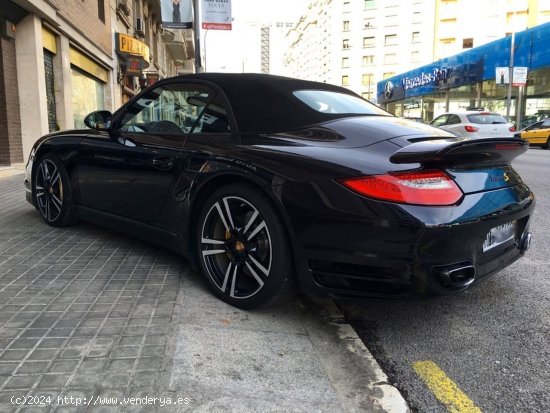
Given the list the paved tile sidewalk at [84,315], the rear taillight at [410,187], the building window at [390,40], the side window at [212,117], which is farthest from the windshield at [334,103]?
the building window at [390,40]

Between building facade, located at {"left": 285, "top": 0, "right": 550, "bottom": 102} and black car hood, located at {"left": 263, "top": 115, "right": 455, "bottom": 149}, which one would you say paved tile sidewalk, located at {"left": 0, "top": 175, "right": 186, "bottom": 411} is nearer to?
black car hood, located at {"left": 263, "top": 115, "right": 455, "bottom": 149}

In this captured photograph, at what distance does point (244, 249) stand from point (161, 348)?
748mm

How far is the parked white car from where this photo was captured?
47.4ft

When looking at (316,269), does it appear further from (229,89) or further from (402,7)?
(402,7)

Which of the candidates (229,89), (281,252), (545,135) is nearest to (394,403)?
(281,252)

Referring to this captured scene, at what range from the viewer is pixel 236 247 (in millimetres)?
2834

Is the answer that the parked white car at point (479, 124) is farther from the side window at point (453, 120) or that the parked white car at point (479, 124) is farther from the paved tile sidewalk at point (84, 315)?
the paved tile sidewalk at point (84, 315)

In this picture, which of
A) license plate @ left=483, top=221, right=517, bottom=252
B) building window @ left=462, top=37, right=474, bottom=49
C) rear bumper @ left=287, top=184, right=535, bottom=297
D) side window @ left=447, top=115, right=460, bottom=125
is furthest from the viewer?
building window @ left=462, top=37, right=474, bottom=49

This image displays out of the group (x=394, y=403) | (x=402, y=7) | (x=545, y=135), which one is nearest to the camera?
(x=394, y=403)

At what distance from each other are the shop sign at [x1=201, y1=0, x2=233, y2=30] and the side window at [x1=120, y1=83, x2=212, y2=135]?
976 centimetres

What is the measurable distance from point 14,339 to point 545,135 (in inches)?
889

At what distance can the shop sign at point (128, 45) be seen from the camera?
17.0 meters

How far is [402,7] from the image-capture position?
7006 centimetres

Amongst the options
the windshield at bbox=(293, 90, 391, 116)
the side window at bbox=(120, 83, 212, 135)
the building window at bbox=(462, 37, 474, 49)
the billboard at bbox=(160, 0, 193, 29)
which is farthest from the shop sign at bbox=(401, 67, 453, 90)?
the side window at bbox=(120, 83, 212, 135)
